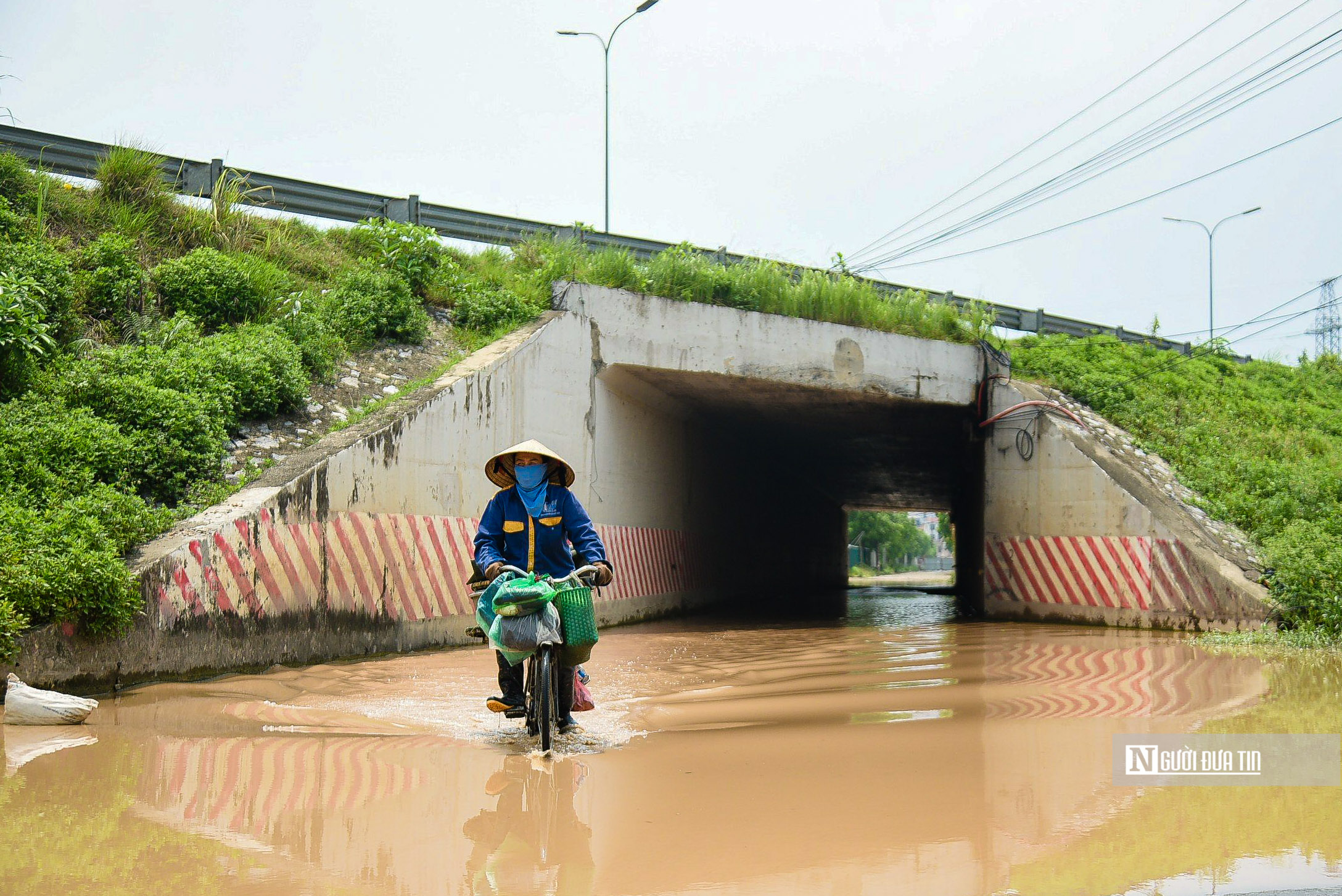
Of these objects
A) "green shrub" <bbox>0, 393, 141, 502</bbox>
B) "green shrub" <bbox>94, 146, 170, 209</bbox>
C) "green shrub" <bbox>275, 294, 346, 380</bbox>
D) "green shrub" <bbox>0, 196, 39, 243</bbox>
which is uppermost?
"green shrub" <bbox>94, 146, 170, 209</bbox>

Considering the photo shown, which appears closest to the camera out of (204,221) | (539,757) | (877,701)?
(539,757)

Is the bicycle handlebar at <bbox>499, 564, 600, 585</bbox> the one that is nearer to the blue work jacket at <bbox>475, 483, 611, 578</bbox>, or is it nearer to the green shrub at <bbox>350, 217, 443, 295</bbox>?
the blue work jacket at <bbox>475, 483, 611, 578</bbox>

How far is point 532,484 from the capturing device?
616 cm

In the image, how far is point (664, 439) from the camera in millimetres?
17500

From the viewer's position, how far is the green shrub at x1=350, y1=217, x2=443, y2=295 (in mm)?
14734

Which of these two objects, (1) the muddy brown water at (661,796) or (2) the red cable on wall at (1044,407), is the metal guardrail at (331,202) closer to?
(2) the red cable on wall at (1044,407)

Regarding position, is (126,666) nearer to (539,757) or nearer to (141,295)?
(539,757)

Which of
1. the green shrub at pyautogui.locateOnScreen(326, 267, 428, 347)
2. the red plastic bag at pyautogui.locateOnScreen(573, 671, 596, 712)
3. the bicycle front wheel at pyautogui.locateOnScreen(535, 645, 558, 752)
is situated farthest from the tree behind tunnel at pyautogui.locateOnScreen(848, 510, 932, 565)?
the bicycle front wheel at pyautogui.locateOnScreen(535, 645, 558, 752)

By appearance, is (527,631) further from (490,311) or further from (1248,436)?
(1248,436)

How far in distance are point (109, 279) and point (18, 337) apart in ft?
7.44

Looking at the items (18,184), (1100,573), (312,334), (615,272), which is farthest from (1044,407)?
(18,184)

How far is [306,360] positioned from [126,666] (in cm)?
522

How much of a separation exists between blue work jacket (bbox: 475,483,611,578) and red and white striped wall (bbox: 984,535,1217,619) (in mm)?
11374

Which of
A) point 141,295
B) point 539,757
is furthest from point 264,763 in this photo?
point 141,295
